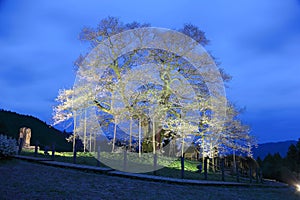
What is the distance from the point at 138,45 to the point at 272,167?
25.0m

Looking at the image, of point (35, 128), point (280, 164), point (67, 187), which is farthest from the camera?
point (35, 128)

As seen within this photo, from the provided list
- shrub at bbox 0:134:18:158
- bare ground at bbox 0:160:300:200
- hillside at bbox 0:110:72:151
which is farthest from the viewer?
hillside at bbox 0:110:72:151

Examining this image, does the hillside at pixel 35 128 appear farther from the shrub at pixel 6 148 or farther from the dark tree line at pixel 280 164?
the shrub at pixel 6 148

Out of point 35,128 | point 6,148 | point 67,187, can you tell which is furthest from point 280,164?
point 35,128

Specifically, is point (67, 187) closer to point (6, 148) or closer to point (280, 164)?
point (6, 148)

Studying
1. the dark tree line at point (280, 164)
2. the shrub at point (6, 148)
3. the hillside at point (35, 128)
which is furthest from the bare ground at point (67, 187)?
the hillside at point (35, 128)

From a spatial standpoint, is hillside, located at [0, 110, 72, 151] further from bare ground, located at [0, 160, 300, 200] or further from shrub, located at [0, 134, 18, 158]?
bare ground, located at [0, 160, 300, 200]

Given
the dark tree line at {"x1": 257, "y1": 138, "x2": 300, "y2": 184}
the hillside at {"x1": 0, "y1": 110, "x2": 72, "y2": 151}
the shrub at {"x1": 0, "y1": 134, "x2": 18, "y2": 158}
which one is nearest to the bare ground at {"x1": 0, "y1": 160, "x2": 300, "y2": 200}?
the shrub at {"x1": 0, "y1": 134, "x2": 18, "y2": 158}

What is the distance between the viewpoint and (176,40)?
736 inches

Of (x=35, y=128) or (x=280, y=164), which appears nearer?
(x=280, y=164)

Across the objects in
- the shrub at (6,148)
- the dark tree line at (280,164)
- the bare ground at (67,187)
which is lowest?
the dark tree line at (280,164)

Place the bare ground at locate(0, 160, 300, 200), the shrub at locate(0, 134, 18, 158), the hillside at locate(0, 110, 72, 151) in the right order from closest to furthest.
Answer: the bare ground at locate(0, 160, 300, 200) → the shrub at locate(0, 134, 18, 158) → the hillside at locate(0, 110, 72, 151)

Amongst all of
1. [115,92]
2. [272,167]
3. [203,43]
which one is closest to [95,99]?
[115,92]

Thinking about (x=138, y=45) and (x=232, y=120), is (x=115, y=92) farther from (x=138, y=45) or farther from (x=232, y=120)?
(x=232, y=120)
